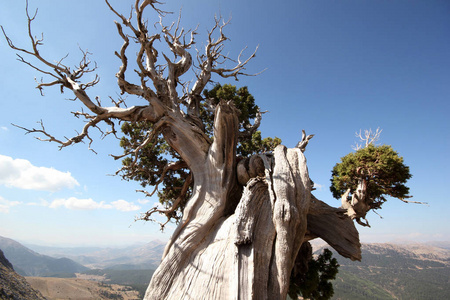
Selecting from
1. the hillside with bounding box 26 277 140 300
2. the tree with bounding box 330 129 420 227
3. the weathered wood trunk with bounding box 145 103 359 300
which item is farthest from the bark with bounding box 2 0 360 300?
the hillside with bounding box 26 277 140 300

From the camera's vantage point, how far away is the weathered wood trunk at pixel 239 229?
5.09 meters

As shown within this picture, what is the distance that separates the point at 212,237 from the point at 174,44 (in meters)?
8.85

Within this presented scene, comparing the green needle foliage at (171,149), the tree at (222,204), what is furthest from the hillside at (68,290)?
the tree at (222,204)

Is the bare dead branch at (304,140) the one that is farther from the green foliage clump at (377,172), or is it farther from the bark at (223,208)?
the green foliage clump at (377,172)

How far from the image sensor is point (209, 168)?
7273 mm

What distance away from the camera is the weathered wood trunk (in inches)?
200

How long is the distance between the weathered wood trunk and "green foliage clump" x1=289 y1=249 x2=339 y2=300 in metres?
2.97

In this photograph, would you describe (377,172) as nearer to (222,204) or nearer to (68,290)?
(222,204)

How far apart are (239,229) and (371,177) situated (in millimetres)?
6891

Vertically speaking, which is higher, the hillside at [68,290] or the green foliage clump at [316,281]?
the green foliage clump at [316,281]

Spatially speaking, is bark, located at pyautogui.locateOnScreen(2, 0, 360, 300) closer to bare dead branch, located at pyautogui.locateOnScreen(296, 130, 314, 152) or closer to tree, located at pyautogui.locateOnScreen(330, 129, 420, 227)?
bare dead branch, located at pyautogui.locateOnScreen(296, 130, 314, 152)

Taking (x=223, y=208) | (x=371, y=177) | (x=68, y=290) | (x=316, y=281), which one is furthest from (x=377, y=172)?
(x=68, y=290)

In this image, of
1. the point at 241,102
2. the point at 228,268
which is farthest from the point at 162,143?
the point at 228,268

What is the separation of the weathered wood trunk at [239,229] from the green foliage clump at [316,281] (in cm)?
297
